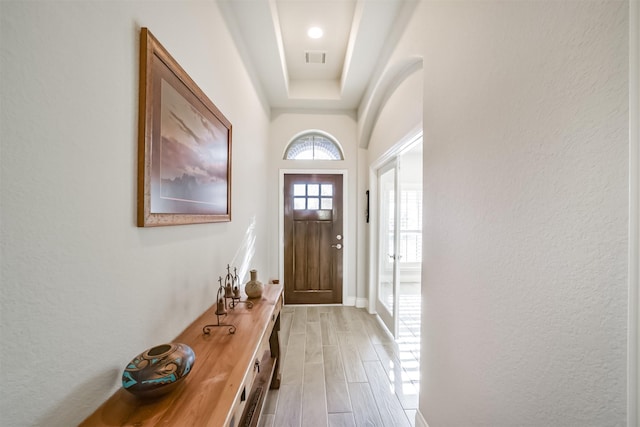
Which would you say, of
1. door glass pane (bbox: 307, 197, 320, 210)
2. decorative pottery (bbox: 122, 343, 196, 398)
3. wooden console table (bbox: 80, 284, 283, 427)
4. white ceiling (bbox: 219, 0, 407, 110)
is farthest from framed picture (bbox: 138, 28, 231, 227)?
door glass pane (bbox: 307, 197, 320, 210)

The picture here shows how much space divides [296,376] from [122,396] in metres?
1.64

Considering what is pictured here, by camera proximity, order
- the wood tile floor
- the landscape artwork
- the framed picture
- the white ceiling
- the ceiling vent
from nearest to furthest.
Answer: the framed picture
the landscape artwork
the wood tile floor
the white ceiling
the ceiling vent

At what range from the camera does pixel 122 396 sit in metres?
0.84

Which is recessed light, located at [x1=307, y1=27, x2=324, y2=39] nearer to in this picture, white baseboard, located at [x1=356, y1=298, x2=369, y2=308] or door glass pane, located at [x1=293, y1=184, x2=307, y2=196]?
door glass pane, located at [x1=293, y1=184, x2=307, y2=196]

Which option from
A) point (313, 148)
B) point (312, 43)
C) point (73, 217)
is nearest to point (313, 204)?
point (313, 148)

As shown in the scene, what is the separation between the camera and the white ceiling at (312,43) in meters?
2.10

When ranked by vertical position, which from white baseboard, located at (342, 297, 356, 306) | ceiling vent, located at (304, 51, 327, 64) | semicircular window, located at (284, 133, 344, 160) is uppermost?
ceiling vent, located at (304, 51, 327, 64)

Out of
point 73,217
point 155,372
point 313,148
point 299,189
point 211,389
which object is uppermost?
point 313,148

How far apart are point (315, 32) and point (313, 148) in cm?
165

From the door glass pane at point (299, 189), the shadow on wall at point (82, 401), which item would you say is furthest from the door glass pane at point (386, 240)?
the shadow on wall at point (82, 401)

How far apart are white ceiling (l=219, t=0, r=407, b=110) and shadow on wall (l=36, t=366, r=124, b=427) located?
230 centimetres

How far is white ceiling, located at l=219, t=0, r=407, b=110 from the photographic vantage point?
6.89ft

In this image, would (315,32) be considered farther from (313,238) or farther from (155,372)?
(155,372)

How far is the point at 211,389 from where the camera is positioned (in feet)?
2.87
